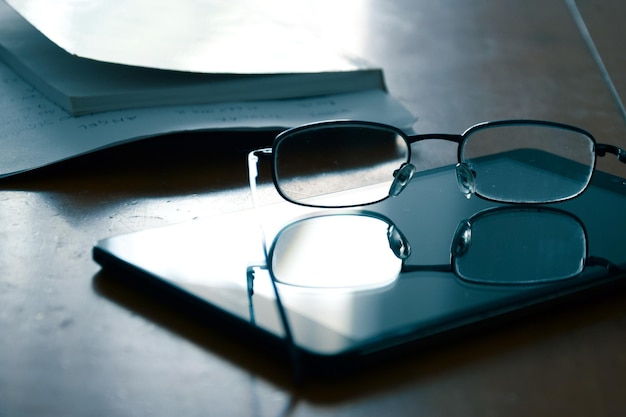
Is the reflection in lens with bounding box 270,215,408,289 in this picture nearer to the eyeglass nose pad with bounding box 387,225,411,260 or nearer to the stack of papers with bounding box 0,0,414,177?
the eyeglass nose pad with bounding box 387,225,411,260

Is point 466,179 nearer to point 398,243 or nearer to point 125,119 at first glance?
point 398,243

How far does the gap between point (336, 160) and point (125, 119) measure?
0.18 meters

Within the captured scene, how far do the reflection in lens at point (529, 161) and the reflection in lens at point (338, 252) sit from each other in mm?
105

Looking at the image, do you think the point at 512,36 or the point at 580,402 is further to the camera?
the point at 512,36

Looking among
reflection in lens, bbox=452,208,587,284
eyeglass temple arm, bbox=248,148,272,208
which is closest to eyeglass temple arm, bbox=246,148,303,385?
eyeglass temple arm, bbox=248,148,272,208

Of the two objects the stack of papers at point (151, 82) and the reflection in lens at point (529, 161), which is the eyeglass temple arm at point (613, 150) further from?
the stack of papers at point (151, 82)

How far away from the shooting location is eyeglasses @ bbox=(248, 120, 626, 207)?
1.95 ft

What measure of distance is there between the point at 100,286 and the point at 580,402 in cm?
27

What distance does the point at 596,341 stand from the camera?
17.2 inches

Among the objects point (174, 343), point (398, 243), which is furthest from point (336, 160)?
point (174, 343)

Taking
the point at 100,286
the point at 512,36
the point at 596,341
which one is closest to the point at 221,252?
the point at 100,286

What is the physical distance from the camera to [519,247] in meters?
0.51

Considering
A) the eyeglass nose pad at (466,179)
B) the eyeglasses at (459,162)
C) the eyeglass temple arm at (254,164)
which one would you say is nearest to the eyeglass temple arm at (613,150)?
the eyeglasses at (459,162)

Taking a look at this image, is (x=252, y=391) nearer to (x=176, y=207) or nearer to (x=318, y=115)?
(x=176, y=207)
